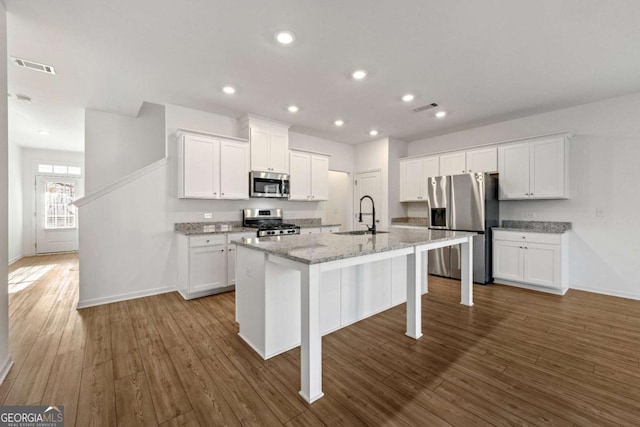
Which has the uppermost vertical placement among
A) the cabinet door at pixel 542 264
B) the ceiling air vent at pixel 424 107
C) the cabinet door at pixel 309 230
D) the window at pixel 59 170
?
the ceiling air vent at pixel 424 107

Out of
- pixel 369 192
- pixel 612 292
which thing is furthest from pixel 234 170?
pixel 612 292

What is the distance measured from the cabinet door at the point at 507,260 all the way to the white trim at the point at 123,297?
5.15 metres

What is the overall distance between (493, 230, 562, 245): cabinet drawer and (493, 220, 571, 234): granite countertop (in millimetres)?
52

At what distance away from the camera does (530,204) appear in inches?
179

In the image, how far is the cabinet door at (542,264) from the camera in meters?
3.90

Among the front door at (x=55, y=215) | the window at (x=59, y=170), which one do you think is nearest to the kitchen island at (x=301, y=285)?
the front door at (x=55, y=215)

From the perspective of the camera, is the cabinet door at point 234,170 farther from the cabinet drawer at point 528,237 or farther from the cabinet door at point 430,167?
the cabinet drawer at point 528,237

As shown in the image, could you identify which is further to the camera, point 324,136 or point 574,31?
point 324,136

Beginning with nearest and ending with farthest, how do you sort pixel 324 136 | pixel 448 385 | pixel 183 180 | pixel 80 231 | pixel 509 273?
pixel 448 385
pixel 80 231
pixel 183 180
pixel 509 273
pixel 324 136

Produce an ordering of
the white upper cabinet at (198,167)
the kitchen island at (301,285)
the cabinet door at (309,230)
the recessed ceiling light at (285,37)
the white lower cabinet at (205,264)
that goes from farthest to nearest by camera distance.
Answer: the cabinet door at (309,230), the white upper cabinet at (198,167), the white lower cabinet at (205,264), the recessed ceiling light at (285,37), the kitchen island at (301,285)

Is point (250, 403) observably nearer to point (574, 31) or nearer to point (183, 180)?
point (183, 180)

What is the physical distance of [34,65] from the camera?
300 cm

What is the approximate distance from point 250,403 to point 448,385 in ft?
4.47

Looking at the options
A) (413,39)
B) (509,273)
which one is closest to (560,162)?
(509,273)
